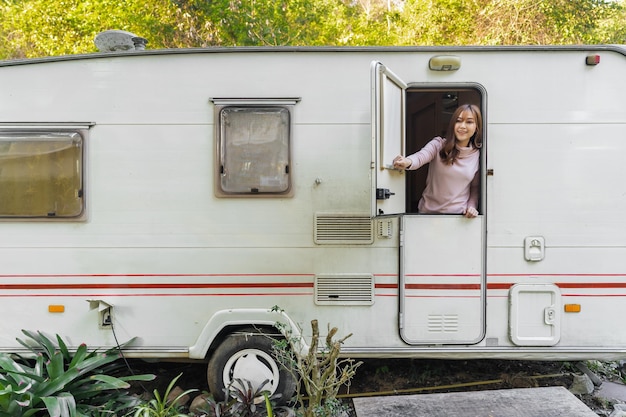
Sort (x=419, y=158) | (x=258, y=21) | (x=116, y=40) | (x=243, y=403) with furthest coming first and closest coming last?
(x=258, y=21), (x=116, y=40), (x=419, y=158), (x=243, y=403)

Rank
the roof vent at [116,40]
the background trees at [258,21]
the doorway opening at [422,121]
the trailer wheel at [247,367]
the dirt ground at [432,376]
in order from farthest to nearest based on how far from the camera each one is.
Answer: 1. the background trees at [258,21]
2. the doorway opening at [422,121]
3. the dirt ground at [432,376]
4. the roof vent at [116,40]
5. the trailer wheel at [247,367]

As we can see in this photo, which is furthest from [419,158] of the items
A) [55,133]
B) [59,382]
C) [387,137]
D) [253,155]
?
[59,382]

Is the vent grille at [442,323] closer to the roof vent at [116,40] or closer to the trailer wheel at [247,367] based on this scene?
the trailer wheel at [247,367]

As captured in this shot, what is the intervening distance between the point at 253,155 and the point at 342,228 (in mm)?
927

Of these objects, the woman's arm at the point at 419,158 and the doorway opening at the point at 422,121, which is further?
the doorway opening at the point at 422,121

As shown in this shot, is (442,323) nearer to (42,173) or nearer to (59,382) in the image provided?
(59,382)

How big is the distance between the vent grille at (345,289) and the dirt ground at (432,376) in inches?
36.9

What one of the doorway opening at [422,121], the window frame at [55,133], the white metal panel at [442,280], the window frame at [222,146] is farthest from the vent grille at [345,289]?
the window frame at [55,133]

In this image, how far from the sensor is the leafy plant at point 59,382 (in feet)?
11.1

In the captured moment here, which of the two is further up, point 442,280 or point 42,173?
point 42,173

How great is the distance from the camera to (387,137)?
353cm

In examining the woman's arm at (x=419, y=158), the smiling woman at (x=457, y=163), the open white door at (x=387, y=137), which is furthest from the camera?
the smiling woman at (x=457, y=163)

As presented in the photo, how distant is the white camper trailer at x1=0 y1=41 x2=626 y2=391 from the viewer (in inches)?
150

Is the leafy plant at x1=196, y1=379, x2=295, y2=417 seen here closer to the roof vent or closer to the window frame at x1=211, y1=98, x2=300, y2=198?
the window frame at x1=211, y1=98, x2=300, y2=198
